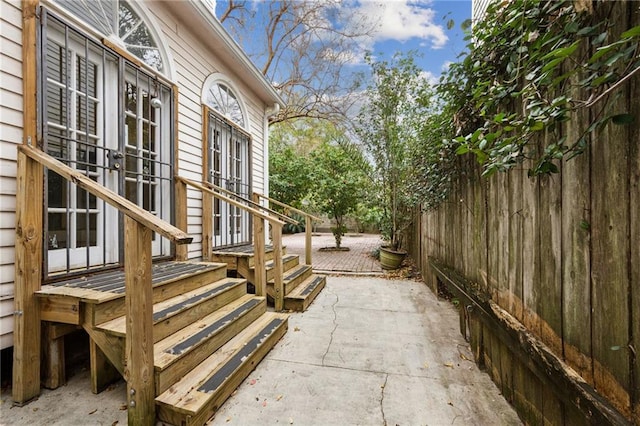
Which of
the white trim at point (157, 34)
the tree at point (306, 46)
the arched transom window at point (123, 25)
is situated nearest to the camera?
the arched transom window at point (123, 25)

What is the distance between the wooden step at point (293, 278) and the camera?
3617mm

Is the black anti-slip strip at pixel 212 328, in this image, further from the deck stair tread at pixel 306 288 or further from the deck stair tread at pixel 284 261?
the deck stair tread at pixel 284 261

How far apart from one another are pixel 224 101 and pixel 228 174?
1.17 metres

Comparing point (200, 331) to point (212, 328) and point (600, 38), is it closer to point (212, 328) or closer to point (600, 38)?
point (212, 328)

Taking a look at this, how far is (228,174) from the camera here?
4.68m

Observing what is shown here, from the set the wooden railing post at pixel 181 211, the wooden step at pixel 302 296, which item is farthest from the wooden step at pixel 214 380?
the wooden railing post at pixel 181 211

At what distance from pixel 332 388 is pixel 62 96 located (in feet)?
10.4

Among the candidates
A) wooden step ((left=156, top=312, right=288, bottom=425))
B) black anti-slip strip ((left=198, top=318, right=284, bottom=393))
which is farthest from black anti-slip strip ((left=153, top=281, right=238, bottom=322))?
black anti-slip strip ((left=198, top=318, right=284, bottom=393))

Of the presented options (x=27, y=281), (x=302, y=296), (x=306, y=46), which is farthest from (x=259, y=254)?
(x=306, y=46)

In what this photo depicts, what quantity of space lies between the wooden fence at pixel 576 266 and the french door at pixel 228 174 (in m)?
3.62

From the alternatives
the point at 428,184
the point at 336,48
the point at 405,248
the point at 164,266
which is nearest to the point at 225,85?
the point at 164,266

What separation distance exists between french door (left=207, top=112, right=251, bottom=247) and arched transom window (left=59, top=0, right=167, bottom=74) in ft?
3.51

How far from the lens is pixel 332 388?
199 cm

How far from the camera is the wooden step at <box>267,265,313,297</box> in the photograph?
3617 mm
